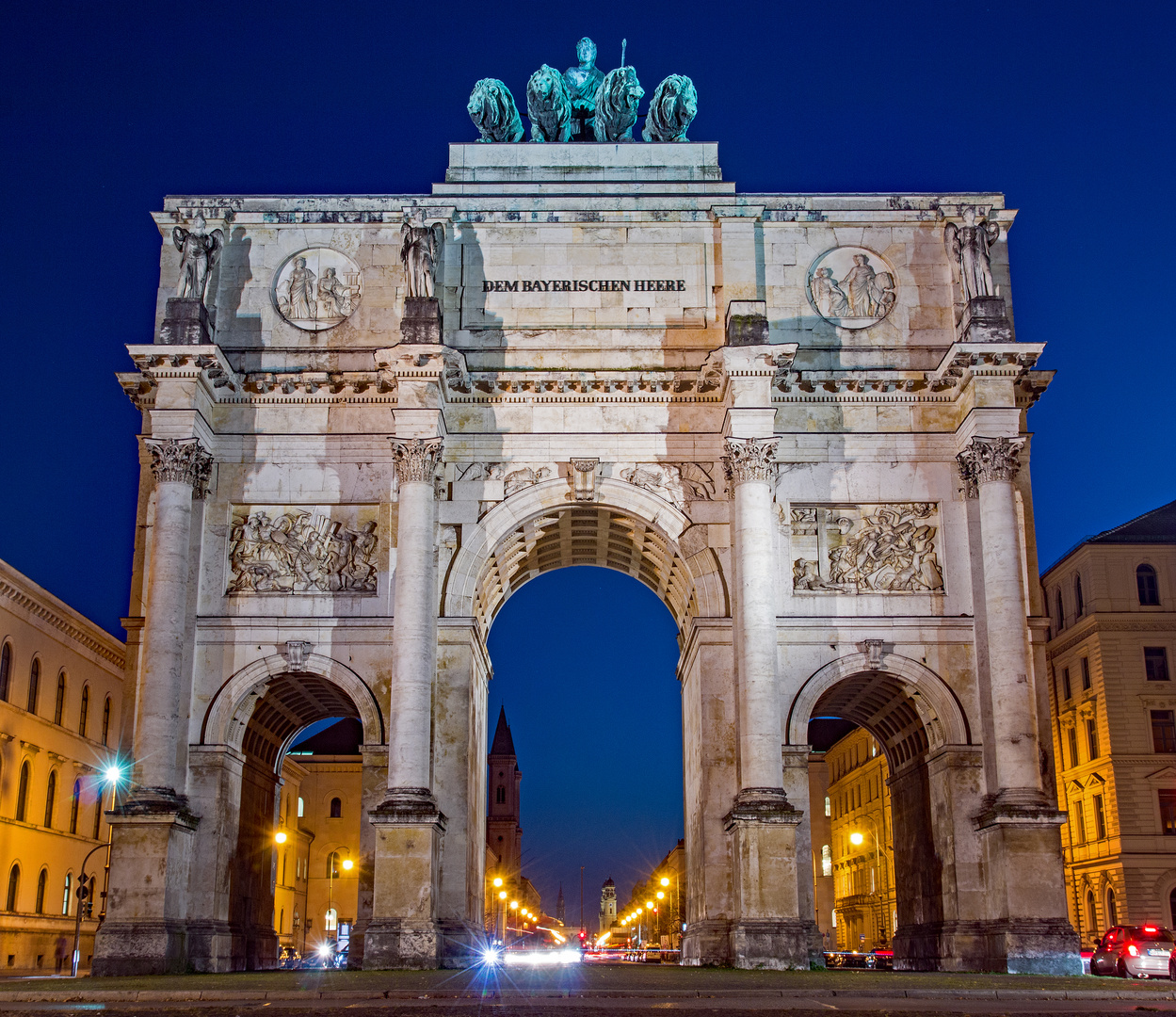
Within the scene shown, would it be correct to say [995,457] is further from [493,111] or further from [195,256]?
[195,256]

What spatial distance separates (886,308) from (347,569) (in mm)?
13467

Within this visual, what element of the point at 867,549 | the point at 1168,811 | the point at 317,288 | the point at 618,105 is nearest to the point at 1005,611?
the point at 867,549

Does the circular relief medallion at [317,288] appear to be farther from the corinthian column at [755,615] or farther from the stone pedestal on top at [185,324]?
the corinthian column at [755,615]

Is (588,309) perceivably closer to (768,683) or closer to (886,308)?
(886,308)

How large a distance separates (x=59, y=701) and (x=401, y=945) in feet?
98.7

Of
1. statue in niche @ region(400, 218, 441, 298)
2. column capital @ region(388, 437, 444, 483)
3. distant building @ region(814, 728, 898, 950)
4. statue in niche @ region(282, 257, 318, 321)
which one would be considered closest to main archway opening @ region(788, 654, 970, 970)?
column capital @ region(388, 437, 444, 483)

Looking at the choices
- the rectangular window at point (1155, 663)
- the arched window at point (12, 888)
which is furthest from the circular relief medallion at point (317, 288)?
the rectangular window at point (1155, 663)

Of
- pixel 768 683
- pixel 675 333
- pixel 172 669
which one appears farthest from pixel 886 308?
pixel 172 669

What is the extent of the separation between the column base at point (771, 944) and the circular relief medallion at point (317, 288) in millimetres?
15979

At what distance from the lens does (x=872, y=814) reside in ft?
218

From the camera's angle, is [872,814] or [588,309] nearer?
[588,309]

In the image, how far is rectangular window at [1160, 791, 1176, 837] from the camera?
48906mm

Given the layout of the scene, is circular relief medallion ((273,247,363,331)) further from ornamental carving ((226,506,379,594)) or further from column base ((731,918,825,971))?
column base ((731,918,825,971))

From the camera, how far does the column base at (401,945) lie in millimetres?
25422
